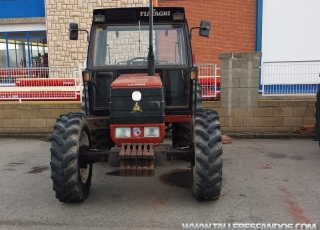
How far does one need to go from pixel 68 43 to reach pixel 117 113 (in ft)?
33.3

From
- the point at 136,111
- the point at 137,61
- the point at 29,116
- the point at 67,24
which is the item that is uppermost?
the point at 67,24

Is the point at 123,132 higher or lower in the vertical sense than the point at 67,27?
lower

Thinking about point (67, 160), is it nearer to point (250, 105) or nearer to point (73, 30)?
point (73, 30)

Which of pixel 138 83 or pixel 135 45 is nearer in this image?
pixel 138 83

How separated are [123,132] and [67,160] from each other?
29.1 inches

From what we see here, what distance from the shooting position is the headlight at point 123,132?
4059mm

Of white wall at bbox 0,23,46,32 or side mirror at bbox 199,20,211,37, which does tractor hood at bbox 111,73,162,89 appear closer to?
side mirror at bbox 199,20,211,37

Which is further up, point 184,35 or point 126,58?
point 184,35

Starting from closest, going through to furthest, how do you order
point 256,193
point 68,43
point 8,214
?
point 8,214 → point 256,193 → point 68,43

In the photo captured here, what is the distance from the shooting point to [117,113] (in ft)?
13.2

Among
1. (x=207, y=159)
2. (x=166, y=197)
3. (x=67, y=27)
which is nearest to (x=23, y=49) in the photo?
(x=67, y=27)

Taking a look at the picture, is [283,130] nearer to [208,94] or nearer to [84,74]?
[208,94]

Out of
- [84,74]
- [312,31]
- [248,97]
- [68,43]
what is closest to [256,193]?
[84,74]

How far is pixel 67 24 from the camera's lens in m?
13.2
